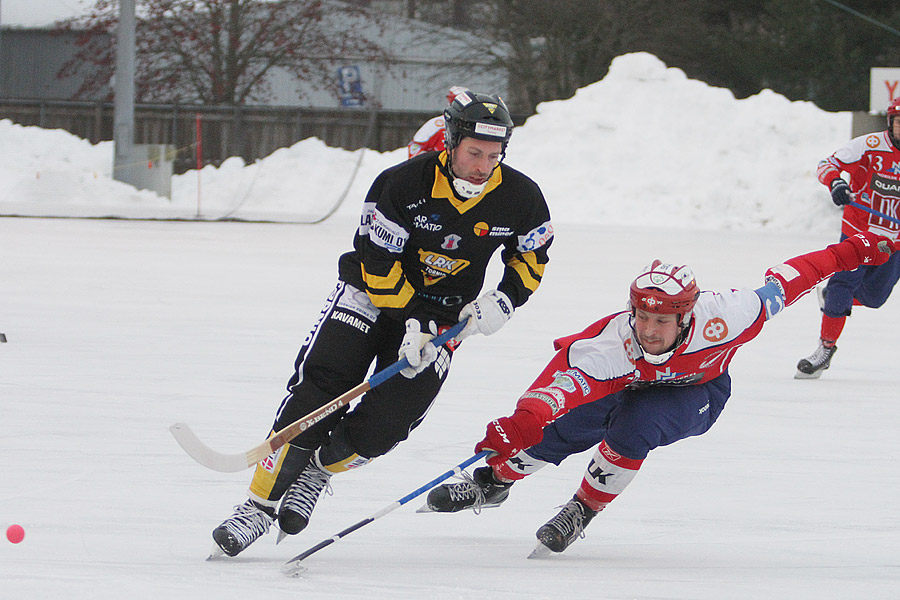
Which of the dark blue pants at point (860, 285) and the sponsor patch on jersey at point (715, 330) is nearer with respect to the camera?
the sponsor patch on jersey at point (715, 330)

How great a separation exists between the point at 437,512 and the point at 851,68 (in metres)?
20.9

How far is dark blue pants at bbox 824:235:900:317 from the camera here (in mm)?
6324

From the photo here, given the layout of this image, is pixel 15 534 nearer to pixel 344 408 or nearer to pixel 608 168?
pixel 344 408

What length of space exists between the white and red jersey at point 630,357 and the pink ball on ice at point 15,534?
1284 millimetres

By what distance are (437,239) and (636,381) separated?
2.18 feet

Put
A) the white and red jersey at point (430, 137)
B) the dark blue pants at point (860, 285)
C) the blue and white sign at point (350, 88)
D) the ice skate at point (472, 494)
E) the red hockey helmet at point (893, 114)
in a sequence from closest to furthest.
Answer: the ice skate at point (472, 494) < the red hockey helmet at point (893, 114) < the dark blue pants at point (860, 285) < the white and red jersey at point (430, 137) < the blue and white sign at point (350, 88)

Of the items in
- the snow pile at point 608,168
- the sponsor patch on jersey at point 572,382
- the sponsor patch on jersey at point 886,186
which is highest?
the sponsor patch on jersey at point 886,186

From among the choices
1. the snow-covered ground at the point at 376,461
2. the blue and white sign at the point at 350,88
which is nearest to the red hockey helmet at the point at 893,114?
the snow-covered ground at the point at 376,461

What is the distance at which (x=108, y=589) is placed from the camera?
8.82ft

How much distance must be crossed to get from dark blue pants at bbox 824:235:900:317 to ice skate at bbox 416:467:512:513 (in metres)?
3.32

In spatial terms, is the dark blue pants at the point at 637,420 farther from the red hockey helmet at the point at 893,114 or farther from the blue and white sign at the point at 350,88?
the blue and white sign at the point at 350,88

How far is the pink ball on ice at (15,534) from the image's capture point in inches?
118

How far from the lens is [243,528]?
3047mm

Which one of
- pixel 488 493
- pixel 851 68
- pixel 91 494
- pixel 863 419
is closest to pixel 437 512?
pixel 488 493
